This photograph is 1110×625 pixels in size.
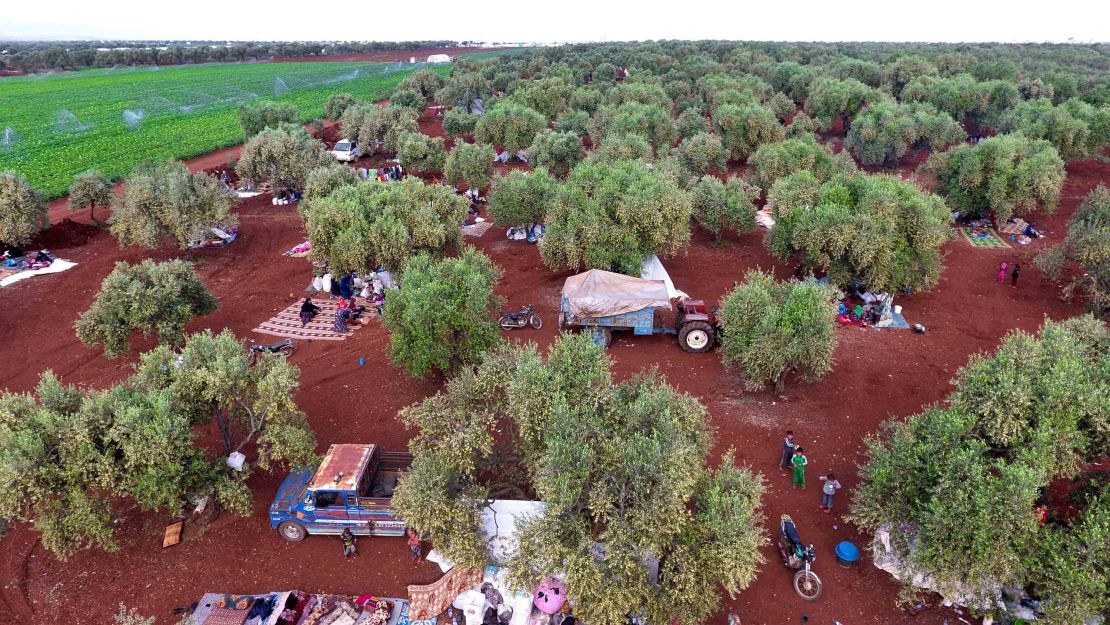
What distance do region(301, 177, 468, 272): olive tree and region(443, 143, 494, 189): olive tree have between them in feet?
45.8

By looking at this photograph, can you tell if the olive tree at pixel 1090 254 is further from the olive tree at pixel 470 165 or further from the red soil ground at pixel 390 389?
the olive tree at pixel 470 165

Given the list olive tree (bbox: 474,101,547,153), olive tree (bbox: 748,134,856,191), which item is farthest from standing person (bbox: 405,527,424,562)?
olive tree (bbox: 474,101,547,153)

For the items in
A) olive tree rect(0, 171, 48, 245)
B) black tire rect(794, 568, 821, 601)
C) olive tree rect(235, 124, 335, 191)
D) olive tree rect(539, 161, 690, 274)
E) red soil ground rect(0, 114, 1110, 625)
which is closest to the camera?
black tire rect(794, 568, 821, 601)

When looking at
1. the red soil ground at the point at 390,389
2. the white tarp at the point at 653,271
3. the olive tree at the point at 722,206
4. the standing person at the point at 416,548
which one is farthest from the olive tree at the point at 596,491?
the olive tree at the point at 722,206

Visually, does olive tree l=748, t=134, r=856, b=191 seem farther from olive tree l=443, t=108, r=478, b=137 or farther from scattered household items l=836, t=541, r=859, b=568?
olive tree l=443, t=108, r=478, b=137

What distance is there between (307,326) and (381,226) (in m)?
Result: 5.67

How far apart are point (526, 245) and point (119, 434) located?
23.9m

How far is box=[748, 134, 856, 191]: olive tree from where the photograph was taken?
3662cm

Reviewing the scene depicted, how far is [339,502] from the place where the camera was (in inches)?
566

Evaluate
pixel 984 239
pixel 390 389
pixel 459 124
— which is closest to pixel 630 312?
pixel 390 389

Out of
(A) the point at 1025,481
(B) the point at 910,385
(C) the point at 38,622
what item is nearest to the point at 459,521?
(C) the point at 38,622

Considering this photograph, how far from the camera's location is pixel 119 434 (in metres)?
12.9

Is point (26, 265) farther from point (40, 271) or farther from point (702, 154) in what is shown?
point (702, 154)

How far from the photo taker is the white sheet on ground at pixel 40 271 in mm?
29281
